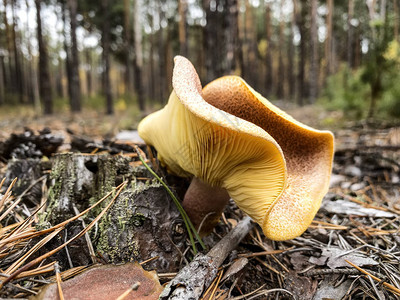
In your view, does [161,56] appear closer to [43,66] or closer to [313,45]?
[43,66]

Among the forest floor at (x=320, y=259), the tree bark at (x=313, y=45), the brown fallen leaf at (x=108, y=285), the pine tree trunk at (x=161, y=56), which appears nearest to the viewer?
the brown fallen leaf at (x=108, y=285)

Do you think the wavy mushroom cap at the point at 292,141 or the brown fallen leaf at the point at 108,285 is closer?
the brown fallen leaf at the point at 108,285

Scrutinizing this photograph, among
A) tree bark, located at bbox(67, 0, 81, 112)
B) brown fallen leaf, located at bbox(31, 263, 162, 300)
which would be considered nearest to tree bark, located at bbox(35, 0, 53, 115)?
tree bark, located at bbox(67, 0, 81, 112)

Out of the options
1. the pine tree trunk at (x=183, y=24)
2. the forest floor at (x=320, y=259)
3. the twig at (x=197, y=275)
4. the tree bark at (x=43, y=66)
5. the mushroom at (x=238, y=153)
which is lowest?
the forest floor at (x=320, y=259)

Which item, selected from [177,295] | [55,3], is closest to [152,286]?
→ [177,295]

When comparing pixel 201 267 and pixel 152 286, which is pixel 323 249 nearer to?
pixel 201 267

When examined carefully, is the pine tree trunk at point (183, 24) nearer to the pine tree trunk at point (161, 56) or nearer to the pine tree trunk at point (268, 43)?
the pine tree trunk at point (161, 56)

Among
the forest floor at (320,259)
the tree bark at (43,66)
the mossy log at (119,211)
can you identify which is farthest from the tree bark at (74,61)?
the mossy log at (119,211)
